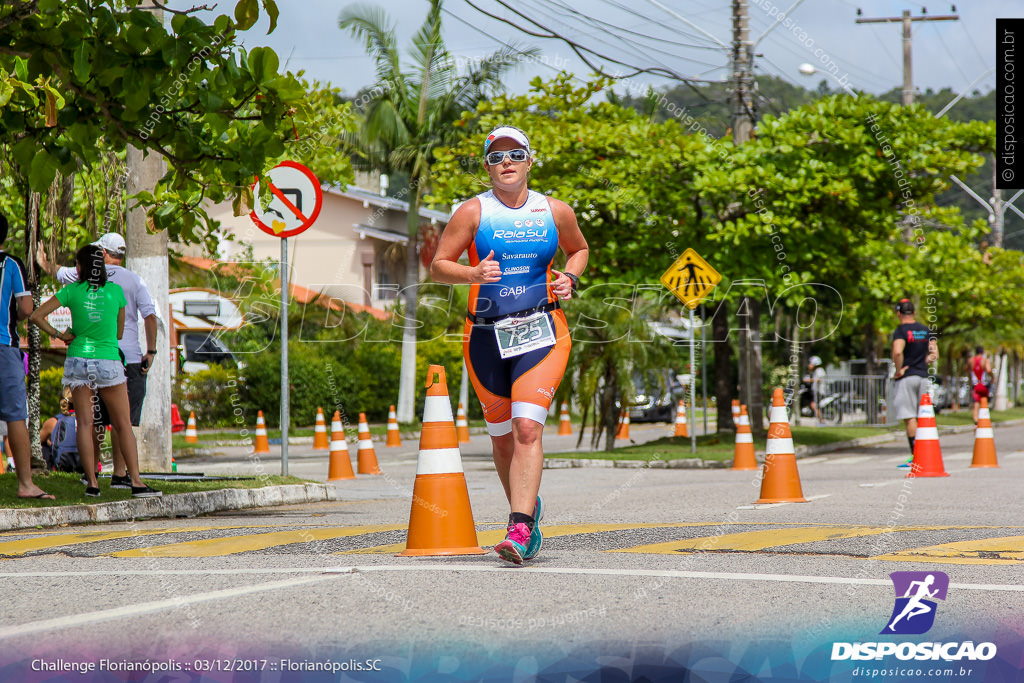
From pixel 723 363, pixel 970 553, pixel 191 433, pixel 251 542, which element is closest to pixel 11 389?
pixel 251 542

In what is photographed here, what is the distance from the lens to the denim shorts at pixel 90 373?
28.2ft

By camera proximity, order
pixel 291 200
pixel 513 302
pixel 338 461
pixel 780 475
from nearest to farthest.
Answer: pixel 513 302, pixel 780 475, pixel 291 200, pixel 338 461

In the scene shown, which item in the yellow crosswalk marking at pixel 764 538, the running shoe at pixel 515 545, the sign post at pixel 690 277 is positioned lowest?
the yellow crosswalk marking at pixel 764 538

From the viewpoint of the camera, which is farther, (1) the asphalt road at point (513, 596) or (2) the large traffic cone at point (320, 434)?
(2) the large traffic cone at point (320, 434)

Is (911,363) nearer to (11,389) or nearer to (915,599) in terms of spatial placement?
(11,389)

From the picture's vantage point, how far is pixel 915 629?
384cm

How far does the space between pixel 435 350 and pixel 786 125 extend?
1837cm

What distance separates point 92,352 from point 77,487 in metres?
1.23

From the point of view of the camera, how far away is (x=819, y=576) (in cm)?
491

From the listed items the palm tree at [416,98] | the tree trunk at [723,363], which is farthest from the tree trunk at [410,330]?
the tree trunk at [723,363]

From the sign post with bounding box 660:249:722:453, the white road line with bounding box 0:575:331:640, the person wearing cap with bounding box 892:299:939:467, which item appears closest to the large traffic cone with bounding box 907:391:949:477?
the person wearing cap with bounding box 892:299:939:467

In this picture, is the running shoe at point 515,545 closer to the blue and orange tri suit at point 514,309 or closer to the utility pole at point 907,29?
the blue and orange tri suit at point 514,309

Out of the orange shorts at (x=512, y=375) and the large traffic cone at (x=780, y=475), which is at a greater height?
the orange shorts at (x=512, y=375)

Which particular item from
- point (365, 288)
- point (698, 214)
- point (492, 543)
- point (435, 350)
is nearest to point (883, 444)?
point (698, 214)
